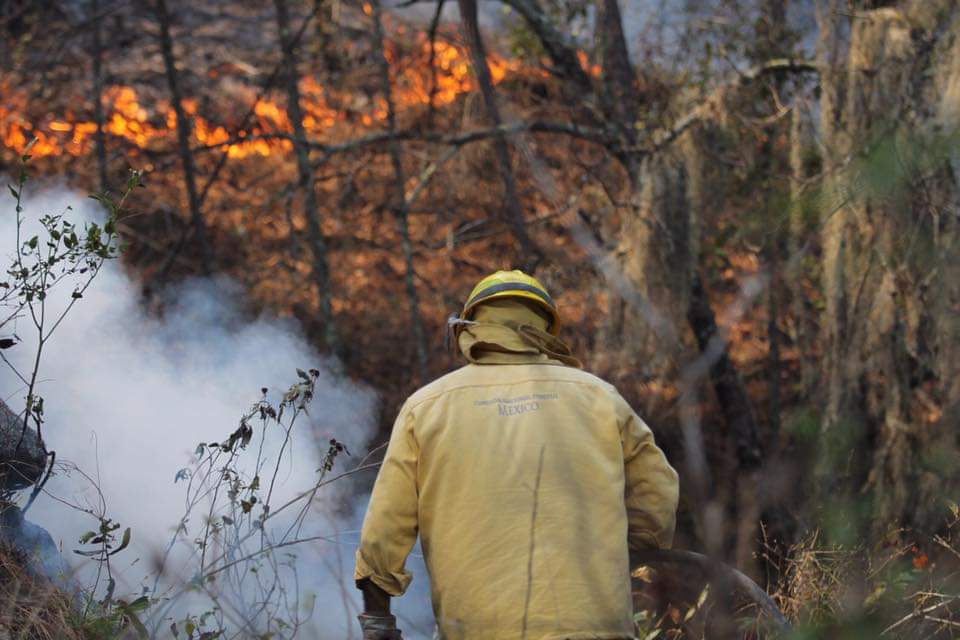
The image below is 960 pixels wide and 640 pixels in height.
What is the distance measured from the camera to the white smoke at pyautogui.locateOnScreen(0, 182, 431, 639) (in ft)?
16.2

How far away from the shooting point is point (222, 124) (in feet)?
43.8

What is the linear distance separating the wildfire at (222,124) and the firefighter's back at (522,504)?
33.0ft

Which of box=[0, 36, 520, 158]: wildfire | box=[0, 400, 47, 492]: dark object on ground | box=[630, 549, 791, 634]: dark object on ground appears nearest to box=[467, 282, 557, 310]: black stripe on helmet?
box=[630, 549, 791, 634]: dark object on ground

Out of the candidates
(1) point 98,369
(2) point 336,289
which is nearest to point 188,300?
(2) point 336,289

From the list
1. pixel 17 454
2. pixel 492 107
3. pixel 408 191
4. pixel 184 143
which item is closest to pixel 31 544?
pixel 17 454

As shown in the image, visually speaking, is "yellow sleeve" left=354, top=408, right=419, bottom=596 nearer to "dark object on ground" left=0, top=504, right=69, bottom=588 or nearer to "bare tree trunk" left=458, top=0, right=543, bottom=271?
"dark object on ground" left=0, top=504, right=69, bottom=588

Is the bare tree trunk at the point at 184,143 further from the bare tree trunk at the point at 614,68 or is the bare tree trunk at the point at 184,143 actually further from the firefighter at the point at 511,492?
the firefighter at the point at 511,492

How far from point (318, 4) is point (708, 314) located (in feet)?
17.5

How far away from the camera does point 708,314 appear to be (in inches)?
375

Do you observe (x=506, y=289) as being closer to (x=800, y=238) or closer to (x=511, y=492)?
(x=511, y=492)

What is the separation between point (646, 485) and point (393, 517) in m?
0.82

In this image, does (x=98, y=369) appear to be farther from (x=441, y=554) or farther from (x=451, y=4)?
(x=451, y=4)

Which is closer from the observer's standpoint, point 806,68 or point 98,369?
point 98,369

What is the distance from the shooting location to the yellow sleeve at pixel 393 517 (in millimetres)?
3102
